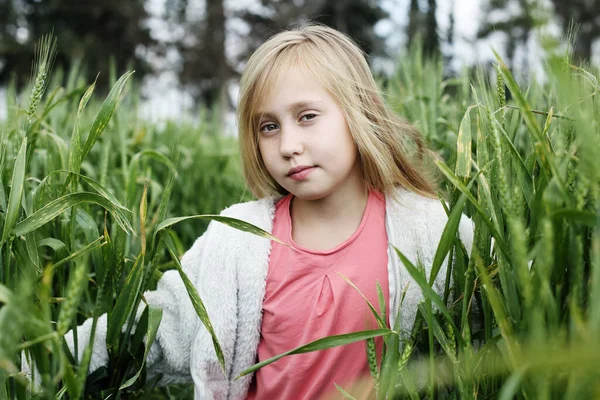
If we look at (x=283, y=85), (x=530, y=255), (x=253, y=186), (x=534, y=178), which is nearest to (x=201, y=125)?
(x=253, y=186)

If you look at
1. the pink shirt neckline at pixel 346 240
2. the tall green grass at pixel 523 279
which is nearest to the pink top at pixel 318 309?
the pink shirt neckline at pixel 346 240

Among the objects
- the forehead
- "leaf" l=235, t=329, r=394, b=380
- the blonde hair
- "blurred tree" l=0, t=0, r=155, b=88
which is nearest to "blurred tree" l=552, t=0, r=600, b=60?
"blurred tree" l=0, t=0, r=155, b=88

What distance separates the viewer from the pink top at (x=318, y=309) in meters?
1.25

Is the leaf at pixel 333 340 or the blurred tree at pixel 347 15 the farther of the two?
the blurred tree at pixel 347 15

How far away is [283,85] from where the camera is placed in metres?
1.28

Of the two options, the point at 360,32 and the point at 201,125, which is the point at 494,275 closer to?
the point at 201,125

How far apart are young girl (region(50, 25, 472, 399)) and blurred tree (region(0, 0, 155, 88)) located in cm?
1290

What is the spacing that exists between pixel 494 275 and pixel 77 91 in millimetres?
1492

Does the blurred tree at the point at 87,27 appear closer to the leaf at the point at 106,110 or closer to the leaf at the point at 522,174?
the leaf at the point at 106,110

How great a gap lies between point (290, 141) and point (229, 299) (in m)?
0.39

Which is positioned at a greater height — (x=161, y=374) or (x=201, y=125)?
(x=201, y=125)

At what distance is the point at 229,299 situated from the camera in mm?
1305

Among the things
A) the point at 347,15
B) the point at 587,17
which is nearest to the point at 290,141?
the point at 347,15

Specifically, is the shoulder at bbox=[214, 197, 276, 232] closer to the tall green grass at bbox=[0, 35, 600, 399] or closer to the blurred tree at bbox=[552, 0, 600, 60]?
the tall green grass at bbox=[0, 35, 600, 399]
